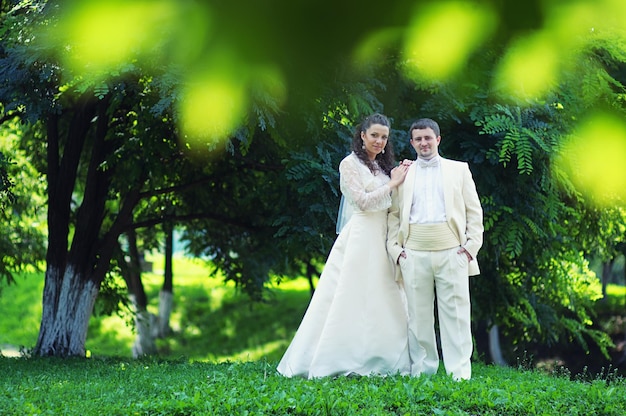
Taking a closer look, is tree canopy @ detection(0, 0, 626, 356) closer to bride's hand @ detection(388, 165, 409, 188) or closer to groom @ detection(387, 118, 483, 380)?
groom @ detection(387, 118, 483, 380)

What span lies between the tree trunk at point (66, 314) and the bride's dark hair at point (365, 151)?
648 centimetres

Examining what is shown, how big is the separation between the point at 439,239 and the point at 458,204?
310mm

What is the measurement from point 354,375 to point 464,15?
5972 millimetres

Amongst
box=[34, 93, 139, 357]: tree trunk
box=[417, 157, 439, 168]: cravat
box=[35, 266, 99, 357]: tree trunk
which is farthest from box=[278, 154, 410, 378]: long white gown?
box=[35, 266, 99, 357]: tree trunk

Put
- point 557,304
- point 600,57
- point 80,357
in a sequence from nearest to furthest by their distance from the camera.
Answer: point 600,57 < point 80,357 < point 557,304

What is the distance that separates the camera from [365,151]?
22.4 ft

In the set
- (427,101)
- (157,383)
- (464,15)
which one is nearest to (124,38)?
(464,15)

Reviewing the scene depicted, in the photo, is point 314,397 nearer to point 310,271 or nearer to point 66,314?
point 66,314

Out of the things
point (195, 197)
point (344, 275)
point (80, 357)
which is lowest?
point (80, 357)

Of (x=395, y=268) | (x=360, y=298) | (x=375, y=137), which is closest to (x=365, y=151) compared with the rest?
(x=375, y=137)

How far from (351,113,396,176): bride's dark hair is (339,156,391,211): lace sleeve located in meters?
0.06

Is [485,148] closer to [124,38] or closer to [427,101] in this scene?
[427,101]

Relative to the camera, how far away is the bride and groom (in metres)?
6.56

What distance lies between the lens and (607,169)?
1.11 metres
